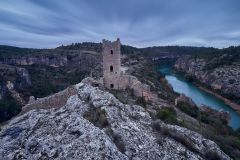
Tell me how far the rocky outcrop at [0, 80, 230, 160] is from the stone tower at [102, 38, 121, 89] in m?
8.66

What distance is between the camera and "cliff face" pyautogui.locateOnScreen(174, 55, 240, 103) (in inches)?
2633

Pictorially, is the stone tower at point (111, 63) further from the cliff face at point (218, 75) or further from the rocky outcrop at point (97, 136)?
the cliff face at point (218, 75)

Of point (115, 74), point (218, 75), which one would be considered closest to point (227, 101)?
point (218, 75)

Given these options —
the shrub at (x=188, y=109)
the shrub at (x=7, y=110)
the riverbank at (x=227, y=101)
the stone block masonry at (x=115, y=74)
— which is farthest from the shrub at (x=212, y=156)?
the riverbank at (x=227, y=101)

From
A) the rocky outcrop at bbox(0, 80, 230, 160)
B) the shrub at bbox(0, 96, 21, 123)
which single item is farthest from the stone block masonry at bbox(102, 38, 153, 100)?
the shrub at bbox(0, 96, 21, 123)

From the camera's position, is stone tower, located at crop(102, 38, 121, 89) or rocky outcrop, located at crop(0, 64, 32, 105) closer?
stone tower, located at crop(102, 38, 121, 89)

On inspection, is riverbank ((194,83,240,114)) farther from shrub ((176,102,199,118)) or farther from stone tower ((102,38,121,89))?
stone tower ((102,38,121,89))

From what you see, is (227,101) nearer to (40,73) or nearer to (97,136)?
(40,73)

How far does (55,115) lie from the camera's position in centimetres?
1574

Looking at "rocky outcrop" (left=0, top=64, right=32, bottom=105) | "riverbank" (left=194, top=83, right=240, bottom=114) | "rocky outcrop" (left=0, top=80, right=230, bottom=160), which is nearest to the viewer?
"rocky outcrop" (left=0, top=80, right=230, bottom=160)

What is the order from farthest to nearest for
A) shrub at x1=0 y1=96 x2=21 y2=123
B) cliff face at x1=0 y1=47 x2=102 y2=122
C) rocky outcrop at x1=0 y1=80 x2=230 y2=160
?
cliff face at x1=0 y1=47 x2=102 y2=122
shrub at x1=0 y1=96 x2=21 y2=123
rocky outcrop at x1=0 y1=80 x2=230 y2=160

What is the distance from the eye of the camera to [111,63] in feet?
84.9

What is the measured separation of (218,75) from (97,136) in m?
69.5

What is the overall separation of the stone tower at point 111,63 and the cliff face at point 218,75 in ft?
141
